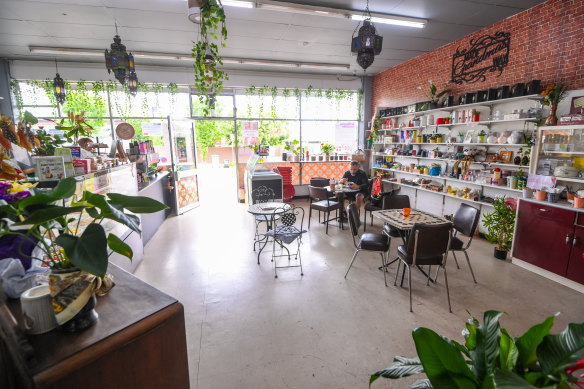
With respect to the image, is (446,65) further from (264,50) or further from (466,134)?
(264,50)

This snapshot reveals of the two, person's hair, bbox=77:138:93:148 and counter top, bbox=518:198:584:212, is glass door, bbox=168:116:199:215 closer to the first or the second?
person's hair, bbox=77:138:93:148

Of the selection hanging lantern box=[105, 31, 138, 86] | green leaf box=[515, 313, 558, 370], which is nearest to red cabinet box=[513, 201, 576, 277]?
green leaf box=[515, 313, 558, 370]

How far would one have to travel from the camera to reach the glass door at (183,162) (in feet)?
21.9

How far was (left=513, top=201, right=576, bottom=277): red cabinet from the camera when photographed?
3.46 meters

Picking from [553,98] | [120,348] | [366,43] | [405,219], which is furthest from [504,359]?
[553,98]

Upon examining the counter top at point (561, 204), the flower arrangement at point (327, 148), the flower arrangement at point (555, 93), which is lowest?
the counter top at point (561, 204)

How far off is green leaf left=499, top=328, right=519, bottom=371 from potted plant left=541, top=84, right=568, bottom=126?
14.1ft

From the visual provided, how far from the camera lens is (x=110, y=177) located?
3393mm

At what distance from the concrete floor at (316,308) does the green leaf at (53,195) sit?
1.76 metres

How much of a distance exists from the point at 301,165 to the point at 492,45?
5148 millimetres

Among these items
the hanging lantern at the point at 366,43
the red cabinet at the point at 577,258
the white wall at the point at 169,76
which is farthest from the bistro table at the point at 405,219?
the white wall at the point at 169,76

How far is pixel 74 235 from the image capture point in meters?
1.02

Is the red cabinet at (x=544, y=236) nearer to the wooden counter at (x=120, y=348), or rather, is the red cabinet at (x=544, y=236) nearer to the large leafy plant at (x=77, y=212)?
the wooden counter at (x=120, y=348)

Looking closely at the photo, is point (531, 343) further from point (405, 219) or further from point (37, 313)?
point (405, 219)
